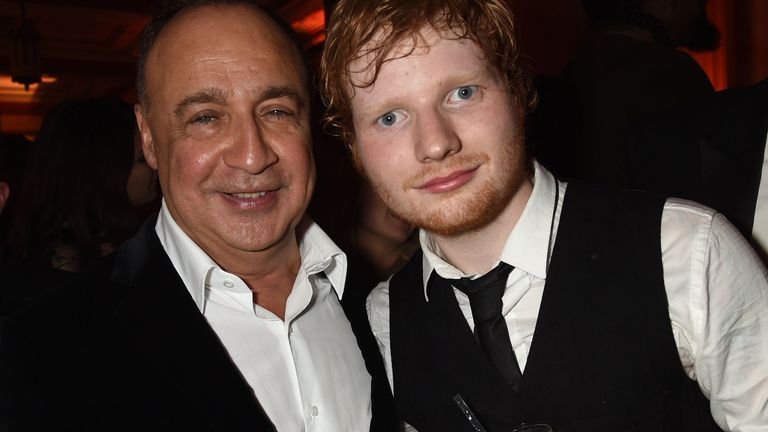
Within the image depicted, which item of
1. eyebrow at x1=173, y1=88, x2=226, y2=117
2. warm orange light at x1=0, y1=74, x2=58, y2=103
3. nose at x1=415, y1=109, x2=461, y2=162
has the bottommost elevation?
nose at x1=415, y1=109, x2=461, y2=162

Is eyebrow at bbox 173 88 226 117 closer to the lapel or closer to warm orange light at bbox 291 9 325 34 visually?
the lapel

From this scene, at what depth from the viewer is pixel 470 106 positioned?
4.87ft

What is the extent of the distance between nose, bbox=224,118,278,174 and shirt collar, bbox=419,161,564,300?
0.43 metres

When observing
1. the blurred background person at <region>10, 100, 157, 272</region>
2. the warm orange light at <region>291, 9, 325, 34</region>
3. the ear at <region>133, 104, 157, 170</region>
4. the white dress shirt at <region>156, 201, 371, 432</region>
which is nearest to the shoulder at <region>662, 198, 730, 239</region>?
the white dress shirt at <region>156, 201, 371, 432</region>

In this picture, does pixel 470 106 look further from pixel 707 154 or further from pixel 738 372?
pixel 738 372

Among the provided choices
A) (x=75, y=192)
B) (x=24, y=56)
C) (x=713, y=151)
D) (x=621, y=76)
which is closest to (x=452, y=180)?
(x=713, y=151)

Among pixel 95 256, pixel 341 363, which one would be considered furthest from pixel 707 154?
pixel 95 256

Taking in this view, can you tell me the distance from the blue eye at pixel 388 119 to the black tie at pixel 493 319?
0.38m

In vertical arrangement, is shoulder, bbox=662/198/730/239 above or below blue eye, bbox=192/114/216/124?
below

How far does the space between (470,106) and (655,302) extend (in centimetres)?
54

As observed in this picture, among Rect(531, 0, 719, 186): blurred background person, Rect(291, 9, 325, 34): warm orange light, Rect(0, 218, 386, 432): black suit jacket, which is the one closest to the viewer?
Rect(0, 218, 386, 432): black suit jacket

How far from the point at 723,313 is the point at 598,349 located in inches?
9.2

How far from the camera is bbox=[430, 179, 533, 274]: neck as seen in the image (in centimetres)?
152

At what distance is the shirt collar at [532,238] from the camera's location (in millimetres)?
1430
